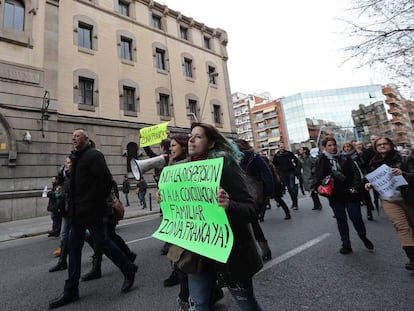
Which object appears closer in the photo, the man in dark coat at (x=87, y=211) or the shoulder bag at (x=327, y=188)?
the man in dark coat at (x=87, y=211)

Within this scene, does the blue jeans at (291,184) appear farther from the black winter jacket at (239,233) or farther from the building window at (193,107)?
the building window at (193,107)

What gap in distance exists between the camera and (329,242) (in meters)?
4.57

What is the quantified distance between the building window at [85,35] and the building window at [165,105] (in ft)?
19.0

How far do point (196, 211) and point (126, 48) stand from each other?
1894cm

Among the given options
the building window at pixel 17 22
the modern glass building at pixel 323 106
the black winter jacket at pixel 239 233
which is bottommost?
the black winter jacket at pixel 239 233

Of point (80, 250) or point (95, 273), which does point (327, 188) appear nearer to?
point (80, 250)

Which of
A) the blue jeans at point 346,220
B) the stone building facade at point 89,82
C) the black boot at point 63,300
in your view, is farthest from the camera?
the stone building facade at point 89,82

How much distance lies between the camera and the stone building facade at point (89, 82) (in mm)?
12000

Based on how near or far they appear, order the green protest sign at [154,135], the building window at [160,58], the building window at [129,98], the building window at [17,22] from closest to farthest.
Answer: the green protest sign at [154,135], the building window at [17,22], the building window at [129,98], the building window at [160,58]

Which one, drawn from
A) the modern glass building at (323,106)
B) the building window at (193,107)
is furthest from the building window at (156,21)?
the modern glass building at (323,106)

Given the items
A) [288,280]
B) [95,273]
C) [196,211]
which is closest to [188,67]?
[95,273]

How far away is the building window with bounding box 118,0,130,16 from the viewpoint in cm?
1810

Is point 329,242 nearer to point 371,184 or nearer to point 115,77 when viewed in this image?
point 371,184

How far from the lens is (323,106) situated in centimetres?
8244
